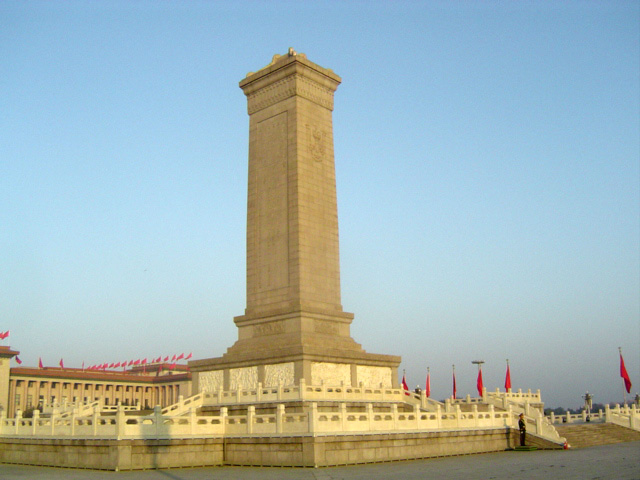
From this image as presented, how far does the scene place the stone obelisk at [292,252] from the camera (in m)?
30.8

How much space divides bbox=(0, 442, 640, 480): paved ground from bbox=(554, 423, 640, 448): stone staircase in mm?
4273

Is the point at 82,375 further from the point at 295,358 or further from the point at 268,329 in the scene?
the point at 295,358

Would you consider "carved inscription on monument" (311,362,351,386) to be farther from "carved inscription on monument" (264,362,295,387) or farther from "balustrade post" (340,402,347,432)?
"balustrade post" (340,402,347,432)

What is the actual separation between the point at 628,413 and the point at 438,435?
14.8 meters

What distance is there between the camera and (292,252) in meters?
32.2

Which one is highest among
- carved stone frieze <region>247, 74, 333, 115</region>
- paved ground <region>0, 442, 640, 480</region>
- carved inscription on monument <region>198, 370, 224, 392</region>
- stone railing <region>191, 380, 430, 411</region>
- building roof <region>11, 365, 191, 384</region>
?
carved stone frieze <region>247, 74, 333, 115</region>

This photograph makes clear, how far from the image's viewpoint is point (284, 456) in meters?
20.1

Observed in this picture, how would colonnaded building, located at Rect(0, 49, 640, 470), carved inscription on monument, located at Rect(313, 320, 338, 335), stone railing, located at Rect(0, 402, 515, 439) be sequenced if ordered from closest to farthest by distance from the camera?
1. stone railing, located at Rect(0, 402, 515, 439)
2. colonnaded building, located at Rect(0, 49, 640, 470)
3. carved inscription on monument, located at Rect(313, 320, 338, 335)

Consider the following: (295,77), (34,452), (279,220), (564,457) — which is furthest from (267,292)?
(564,457)

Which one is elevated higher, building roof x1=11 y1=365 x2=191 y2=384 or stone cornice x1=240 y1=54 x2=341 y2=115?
stone cornice x1=240 y1=54 x2=341 y2=115

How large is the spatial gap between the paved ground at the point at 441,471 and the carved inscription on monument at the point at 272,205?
13.1 meters

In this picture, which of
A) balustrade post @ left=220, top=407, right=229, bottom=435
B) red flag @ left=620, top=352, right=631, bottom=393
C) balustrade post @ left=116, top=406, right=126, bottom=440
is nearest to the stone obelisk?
balustrade post @ left=220, top=407, right=229, bottom=435

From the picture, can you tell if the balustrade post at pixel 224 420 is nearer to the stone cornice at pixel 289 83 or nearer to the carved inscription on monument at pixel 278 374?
the carved inscription on monument at pixel 278 374

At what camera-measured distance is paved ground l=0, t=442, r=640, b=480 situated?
16.7 meters
